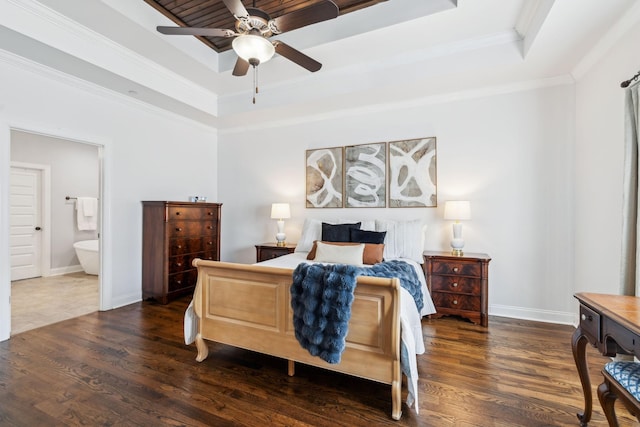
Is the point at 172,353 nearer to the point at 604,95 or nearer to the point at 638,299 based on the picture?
the point at 638,299

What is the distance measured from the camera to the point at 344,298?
6.06ft

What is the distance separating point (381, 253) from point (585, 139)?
7.68 feet

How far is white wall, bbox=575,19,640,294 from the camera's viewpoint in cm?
244

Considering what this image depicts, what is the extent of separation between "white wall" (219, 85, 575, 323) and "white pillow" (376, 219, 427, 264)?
0.31 meters

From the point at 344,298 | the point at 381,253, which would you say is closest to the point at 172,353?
the point at 344,298

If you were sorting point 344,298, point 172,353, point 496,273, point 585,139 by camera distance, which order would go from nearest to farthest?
point 344,298 → point 172,353 → point 585,139 → point 496,273

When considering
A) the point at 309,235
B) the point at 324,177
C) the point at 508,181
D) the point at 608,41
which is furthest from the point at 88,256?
the point at 608,41

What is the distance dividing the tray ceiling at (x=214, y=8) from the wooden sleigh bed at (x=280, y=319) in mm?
2436

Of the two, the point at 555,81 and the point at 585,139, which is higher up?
the point at 555,81

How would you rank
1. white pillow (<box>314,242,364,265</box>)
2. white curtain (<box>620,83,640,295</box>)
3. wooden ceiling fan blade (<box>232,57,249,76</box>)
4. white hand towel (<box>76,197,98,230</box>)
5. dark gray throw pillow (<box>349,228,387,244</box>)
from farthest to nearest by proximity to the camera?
white hand towel (<box>76,197,98,230</box>) → dark gray throw pillow (<box>349,228,387,244</box>) → white pillow (<box>314,242,364,265</box>) → wooden ceiling fan blade (<box>232,57,249,76</box>) → white curtain (<box>620,83,640,295</box>)

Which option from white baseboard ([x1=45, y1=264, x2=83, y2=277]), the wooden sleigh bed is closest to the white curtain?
the wooden sleigh bed

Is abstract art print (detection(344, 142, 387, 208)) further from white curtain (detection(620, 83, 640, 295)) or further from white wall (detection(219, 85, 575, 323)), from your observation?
white curtain (detection(620, 83, 640, 295))

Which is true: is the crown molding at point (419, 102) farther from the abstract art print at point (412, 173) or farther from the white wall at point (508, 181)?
the abstract art print at point (412, 173)

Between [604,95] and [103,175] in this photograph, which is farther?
[103,175]
